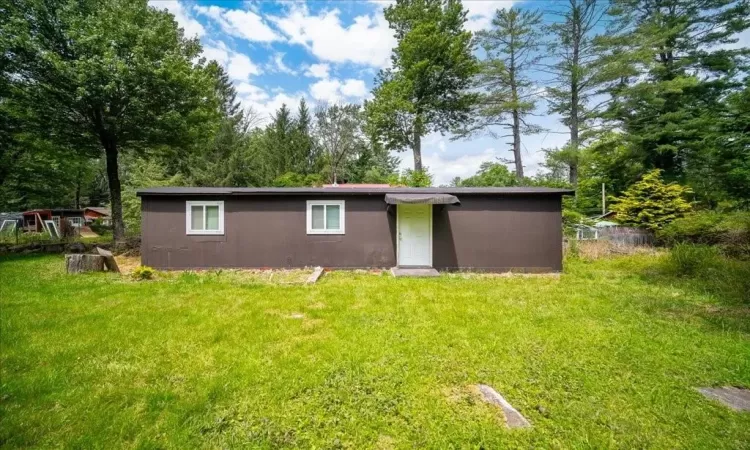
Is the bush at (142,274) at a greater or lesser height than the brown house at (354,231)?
lesser

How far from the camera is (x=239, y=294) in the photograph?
5977 mm

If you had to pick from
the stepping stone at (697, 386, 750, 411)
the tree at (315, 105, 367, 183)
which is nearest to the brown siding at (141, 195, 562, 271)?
the stepping stone at (697, 386, 750, 411)

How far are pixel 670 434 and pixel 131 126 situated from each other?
16.2m

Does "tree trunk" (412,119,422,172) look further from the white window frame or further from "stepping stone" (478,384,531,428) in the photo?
"stepping stone" (478,384,531,428)

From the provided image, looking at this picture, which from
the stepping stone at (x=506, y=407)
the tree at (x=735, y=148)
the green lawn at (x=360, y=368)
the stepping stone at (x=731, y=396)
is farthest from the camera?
the tree at (x=735, y=148)

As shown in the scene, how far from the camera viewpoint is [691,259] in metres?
7.57

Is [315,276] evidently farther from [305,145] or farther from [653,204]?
[305,145]

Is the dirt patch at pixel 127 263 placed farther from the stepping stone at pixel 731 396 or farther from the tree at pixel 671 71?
the tree at pixel 671 71

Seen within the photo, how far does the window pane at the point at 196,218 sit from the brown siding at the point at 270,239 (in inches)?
9.8

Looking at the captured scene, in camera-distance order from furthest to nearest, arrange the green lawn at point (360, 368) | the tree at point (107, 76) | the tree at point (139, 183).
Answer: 1. the tree at point (139, 183)
2. the tree at point (107, 76)
3. the green lawn at point (360, 368)

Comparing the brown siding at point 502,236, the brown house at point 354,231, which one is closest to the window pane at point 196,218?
the brown house at point 354,231

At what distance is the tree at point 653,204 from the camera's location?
13156mm

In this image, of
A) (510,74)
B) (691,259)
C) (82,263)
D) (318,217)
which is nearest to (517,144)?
(510,74)

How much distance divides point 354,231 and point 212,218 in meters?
4.05
